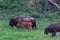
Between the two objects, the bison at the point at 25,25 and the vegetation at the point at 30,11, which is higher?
the bison at the point at 25,25

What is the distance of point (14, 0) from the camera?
71.6 feet

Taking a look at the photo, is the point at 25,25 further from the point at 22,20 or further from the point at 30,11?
the point at 30,11

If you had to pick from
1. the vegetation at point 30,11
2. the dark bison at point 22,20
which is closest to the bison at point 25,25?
the dark bison at point 22,20

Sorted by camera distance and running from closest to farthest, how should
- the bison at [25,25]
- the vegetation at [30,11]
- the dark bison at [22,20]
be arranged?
the bison at [25,25] → the dark bison at [22,20] → the vegetation at [30,11]

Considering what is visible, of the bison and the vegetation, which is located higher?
the bison

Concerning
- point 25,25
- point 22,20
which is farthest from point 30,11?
point 25,25

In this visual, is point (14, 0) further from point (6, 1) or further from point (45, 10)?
point (45, 10)

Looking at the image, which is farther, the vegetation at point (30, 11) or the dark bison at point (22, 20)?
the vegetation at point (30, 11)

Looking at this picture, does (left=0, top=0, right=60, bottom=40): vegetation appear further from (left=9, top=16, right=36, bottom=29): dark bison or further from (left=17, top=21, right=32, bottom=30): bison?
(left=17, top=21, right=32, bottom=30): bison

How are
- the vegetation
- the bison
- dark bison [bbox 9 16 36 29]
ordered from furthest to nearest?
the vegetation → dark bison [bbox 9 16 36 29] → the bison

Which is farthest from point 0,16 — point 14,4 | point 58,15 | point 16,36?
point 16,36

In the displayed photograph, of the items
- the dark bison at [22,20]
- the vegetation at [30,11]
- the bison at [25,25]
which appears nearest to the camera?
the bison at [25,25]

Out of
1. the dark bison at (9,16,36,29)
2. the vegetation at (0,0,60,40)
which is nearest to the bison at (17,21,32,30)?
the dark bison at (9,16,36,29)

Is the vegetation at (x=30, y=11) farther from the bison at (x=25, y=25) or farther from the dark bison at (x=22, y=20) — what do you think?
the bison at (x=25, y=25)
